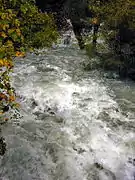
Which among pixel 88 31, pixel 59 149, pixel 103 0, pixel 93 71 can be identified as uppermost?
pixel 103 0

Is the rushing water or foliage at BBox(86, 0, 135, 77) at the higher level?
foliage at BBox(86, 0, 135, 77)

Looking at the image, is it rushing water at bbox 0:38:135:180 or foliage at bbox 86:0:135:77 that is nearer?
rushing water at bbox 0:38:135:180

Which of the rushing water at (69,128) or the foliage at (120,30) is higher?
the foliage at (120,30)

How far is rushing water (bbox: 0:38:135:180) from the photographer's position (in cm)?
757

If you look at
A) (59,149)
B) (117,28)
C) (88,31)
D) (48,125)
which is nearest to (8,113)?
(48,125)

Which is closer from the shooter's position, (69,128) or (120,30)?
(69,128)

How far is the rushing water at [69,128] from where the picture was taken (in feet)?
24.8

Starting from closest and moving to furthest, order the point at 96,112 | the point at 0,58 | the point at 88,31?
1. the point at 0,58
2. the point at 96,112
3. the point at 88,31

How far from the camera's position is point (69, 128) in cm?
919

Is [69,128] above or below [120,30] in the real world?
below

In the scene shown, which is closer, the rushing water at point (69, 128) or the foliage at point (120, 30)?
the rushing water at point (69, 128)

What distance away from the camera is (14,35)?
4539 millimetres

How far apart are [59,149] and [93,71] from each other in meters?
5.65

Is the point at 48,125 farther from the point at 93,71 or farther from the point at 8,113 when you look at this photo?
the point at 93,71
